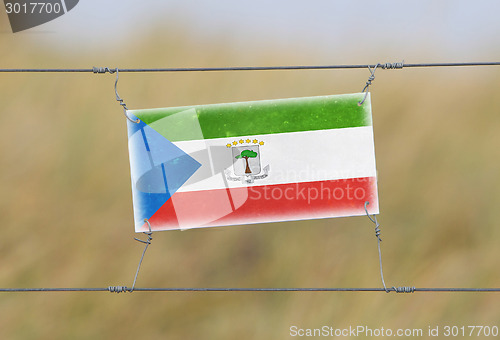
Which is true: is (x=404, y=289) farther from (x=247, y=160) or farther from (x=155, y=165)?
(x=155, y=165)

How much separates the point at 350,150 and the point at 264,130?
273 mm

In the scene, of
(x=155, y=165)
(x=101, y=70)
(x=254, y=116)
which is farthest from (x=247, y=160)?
(x=101, y=70)

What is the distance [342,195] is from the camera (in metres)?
1.90

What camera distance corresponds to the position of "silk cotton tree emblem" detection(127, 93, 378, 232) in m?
1.89

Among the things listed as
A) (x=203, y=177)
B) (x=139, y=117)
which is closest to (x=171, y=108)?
(x=139, y=117)

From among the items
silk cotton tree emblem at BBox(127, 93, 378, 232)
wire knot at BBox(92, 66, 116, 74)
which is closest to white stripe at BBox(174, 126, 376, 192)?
silk cotton tree emblem at BBox(127, 93, 378, 232)

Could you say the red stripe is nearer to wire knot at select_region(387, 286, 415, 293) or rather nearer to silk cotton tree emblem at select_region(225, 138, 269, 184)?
silk cotton tree emblem at select_region(225, 138, 269, 184)

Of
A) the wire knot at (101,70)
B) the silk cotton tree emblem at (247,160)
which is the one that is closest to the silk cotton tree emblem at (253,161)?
the silk cotton tree emblem at (247,160)

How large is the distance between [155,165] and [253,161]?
303 mm

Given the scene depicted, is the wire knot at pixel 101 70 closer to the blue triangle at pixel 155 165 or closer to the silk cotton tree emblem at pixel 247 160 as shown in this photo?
the blue triangle at pixel 155 165

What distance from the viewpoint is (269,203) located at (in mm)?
1899

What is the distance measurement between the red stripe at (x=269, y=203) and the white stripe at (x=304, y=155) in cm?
2

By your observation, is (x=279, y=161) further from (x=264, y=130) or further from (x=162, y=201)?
(x=162, y=201)

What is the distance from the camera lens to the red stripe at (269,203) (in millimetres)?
1896
